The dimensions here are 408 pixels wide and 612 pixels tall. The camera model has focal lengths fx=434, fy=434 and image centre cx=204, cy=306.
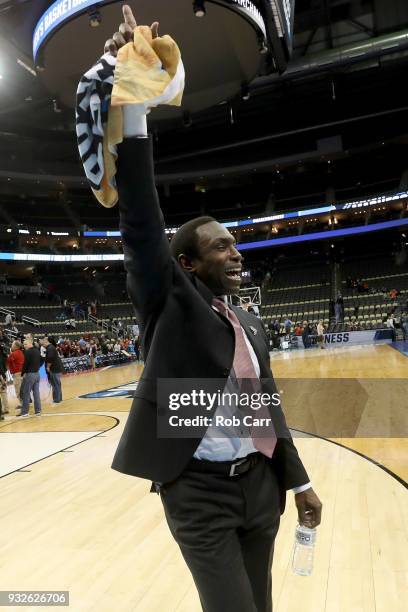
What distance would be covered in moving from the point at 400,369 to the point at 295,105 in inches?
835

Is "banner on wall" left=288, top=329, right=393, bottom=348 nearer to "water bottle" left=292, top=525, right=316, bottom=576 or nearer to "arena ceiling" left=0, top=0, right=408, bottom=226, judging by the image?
"arena ceiling" left=0, top=0, right=408, bottom=226

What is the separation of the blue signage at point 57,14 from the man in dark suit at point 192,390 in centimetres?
988

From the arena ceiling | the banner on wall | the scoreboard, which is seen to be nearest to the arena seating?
the banner on wall

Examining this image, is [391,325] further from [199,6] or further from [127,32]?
[127,32]

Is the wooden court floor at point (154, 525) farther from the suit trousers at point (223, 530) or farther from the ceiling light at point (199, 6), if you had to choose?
the ceiling light at point (199, 6)

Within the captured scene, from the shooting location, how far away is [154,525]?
10.4 ft

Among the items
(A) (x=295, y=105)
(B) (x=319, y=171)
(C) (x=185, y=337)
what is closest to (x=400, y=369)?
(C) (x=185, y=337)

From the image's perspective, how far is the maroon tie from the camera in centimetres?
124

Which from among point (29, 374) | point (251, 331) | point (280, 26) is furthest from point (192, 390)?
point (280, 26)

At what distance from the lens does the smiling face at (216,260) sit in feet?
4.13

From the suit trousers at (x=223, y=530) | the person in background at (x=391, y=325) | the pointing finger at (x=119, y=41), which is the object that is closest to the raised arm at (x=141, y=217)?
the pointing finger at (x=119, y=41)

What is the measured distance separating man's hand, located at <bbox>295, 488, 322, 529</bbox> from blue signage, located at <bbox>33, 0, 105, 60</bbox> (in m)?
10.3

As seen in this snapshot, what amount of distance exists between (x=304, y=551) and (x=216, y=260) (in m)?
0.93

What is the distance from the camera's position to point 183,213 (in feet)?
117
